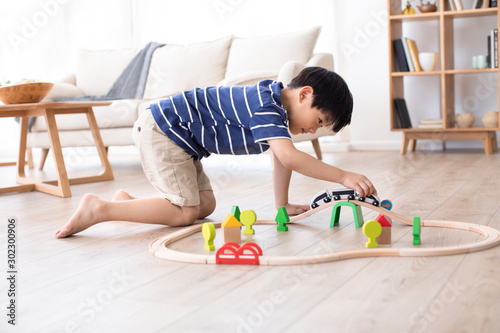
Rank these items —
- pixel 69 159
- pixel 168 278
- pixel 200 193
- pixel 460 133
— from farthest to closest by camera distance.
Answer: pixel 69 159 < pixel 460 133 < pixel 200 193 < pixel 168 278

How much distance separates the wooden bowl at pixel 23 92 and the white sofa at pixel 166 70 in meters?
0.76

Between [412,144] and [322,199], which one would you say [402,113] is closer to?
[412,144]

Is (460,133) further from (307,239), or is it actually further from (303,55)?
(307,239)

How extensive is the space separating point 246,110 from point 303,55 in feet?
6.15

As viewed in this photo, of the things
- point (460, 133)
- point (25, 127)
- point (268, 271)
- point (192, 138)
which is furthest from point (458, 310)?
point (460, 133)

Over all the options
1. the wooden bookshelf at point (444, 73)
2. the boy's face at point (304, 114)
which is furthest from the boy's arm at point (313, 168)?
the wooden bookshelf at point (444, 73)

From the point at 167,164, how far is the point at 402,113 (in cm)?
238

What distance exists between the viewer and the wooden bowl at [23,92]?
8.09 ft

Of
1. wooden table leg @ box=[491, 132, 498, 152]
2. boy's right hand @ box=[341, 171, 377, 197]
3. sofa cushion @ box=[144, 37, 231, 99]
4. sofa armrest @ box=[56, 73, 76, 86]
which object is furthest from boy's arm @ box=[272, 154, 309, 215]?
sofa armrest @ box=[56, 73, 76, 86]

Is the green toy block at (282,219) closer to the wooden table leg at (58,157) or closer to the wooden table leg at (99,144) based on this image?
the wooden table leg at (58,157)

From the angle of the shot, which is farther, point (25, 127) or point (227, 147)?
point (25, 127)

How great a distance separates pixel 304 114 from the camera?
4.72 ft

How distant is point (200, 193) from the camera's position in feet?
5.61

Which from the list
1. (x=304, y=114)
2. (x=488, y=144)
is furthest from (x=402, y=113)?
(x=304, y=114)
